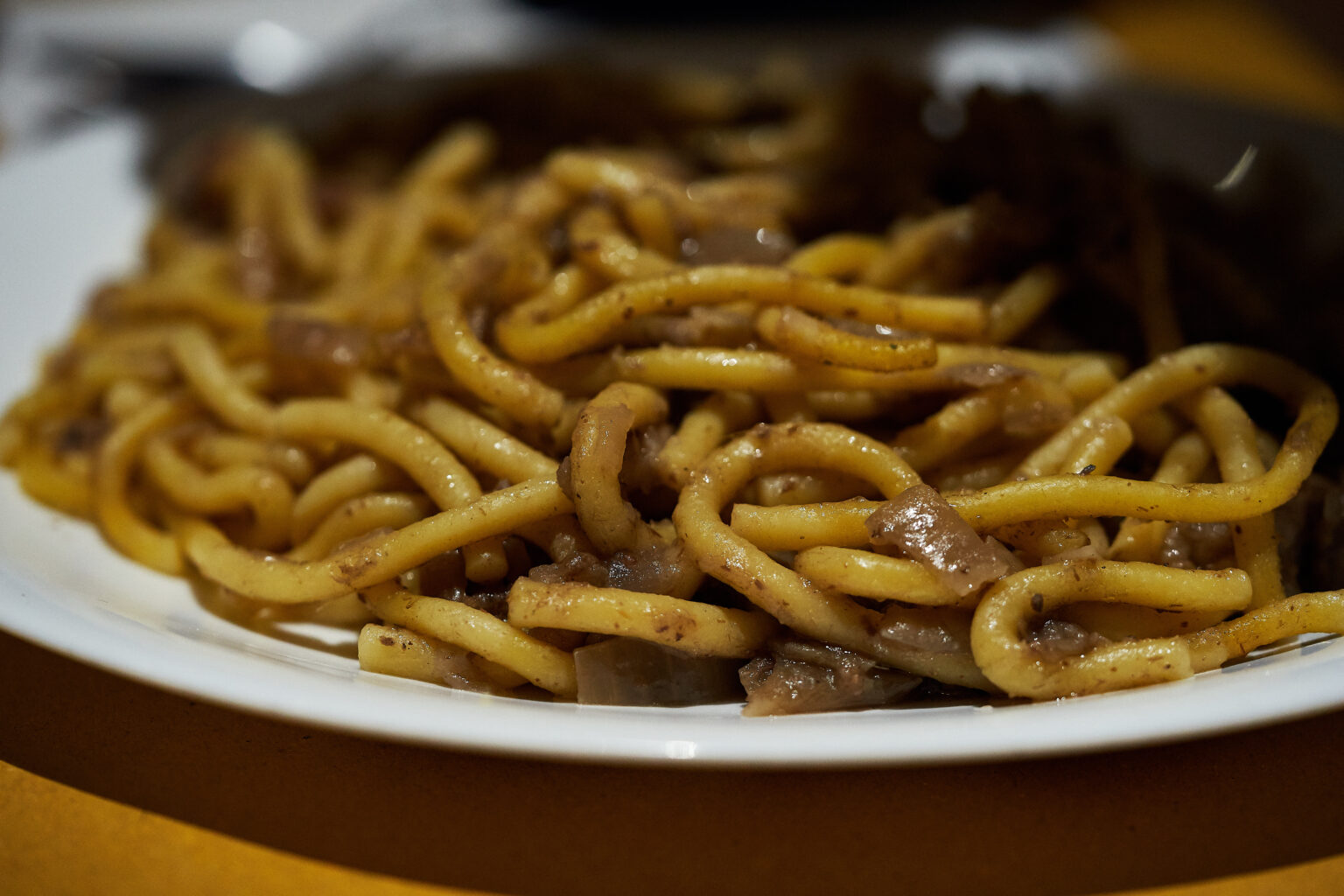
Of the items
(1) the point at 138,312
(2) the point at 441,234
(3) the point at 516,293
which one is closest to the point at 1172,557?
(3) the point at 516,293

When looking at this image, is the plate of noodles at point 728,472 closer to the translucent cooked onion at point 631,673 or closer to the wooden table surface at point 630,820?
the translucent cooked onion at point 631,673

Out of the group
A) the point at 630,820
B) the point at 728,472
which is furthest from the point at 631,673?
the point at 728,472

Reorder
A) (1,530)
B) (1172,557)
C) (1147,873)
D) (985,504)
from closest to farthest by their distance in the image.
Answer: (1147,873) → (985,504) → (1172,557) → (1,530)

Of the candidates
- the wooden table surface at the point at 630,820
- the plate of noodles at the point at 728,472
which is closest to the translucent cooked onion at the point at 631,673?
the plate of noodles at the point at 728,472

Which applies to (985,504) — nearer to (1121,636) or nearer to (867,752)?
(1121,636)

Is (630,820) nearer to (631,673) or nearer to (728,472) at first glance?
(631,673)

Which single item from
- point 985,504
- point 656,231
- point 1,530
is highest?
point 656,231
